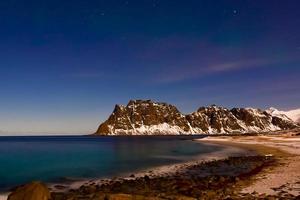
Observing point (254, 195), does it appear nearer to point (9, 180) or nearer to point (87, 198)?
point (87, 198)

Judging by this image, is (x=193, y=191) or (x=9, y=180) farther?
(x=9, y=180)

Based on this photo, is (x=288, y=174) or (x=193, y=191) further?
(x=288, y=174)

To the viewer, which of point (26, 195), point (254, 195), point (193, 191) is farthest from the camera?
point (193, 191)

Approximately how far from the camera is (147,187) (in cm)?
2948

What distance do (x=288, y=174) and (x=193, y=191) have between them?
13.9 meters

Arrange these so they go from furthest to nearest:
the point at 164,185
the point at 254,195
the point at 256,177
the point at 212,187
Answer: the point at 256,177, the point at 164,185, the point at 212,187, the point at 254,195

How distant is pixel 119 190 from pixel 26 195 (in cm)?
878

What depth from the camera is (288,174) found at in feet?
113

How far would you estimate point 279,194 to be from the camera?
2388 centimetres

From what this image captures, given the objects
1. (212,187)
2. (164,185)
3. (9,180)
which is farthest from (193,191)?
(9,180)

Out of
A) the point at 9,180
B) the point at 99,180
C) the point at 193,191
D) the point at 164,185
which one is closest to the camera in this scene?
the point at 193,191

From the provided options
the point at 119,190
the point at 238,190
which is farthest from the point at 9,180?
the point at 238,190

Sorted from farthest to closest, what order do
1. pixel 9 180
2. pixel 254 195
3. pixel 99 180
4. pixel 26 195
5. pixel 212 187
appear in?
pixel 9 180
pixel 99 180
pixel 212 187
pixel 254 195
pixel 26 195

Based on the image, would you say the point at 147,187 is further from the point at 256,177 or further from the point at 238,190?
the point at 256,177
